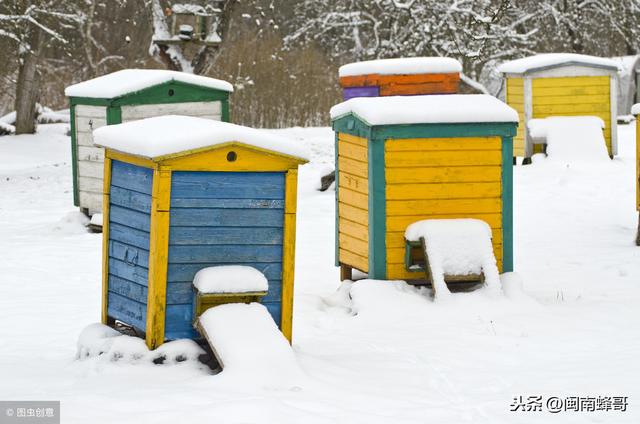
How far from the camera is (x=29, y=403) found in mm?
5559

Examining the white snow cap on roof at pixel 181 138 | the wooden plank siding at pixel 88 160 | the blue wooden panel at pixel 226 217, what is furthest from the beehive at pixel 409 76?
the blue wooden panel at pixel 226 217

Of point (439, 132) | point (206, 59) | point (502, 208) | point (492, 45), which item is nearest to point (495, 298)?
point (502, 208)

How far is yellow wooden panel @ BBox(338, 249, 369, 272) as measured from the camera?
8625mm

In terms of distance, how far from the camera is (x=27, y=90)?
20812 millimetres

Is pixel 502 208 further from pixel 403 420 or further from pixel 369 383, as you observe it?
pixel 403 420

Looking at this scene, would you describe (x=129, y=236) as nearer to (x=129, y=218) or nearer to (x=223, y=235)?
(x=129, y=218)

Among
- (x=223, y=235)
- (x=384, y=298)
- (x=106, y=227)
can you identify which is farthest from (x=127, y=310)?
(x=384, y=298)

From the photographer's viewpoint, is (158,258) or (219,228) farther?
(219,228)

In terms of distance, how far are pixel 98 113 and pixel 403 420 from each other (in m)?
7.36

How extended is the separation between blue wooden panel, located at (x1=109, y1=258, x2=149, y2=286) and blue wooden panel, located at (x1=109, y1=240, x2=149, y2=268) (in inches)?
1.0

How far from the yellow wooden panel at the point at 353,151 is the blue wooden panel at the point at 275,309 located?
2075 mm

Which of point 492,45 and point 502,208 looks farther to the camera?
point 492,45

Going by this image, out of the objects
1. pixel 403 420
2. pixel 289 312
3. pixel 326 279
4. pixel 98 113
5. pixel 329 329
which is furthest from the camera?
pixel 98 113

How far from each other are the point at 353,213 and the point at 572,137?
7.93 metres
